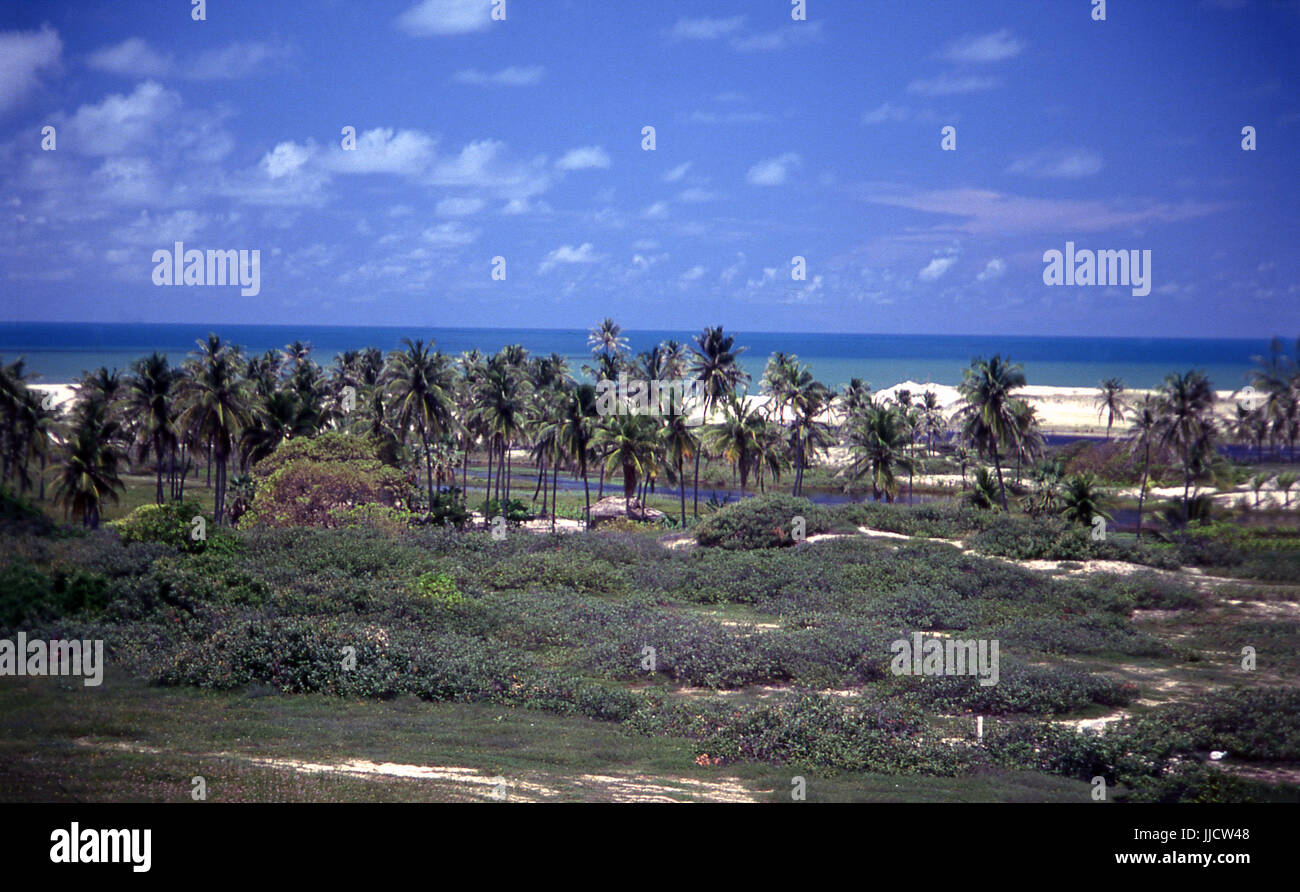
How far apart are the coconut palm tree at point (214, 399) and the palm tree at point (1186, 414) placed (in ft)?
150

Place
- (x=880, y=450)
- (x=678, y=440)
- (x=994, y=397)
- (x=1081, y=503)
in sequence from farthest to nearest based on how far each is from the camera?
(x=678, y=440), (x=880, y=450), (x=994, y=397), (x=1081, y=503)

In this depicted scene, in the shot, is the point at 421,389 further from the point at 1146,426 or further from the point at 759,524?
the point at 1146,426

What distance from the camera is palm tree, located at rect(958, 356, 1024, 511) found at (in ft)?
172

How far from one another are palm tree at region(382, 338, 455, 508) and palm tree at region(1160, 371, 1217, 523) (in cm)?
3905

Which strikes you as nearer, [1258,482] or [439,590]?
[1258,482]

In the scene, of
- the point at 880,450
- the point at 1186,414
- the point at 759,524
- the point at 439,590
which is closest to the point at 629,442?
the point at 880,450

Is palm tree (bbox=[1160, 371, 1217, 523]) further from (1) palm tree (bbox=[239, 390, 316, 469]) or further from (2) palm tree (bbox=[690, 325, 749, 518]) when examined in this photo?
(1) palm tree (bbox=[239, 390, 316, 469])

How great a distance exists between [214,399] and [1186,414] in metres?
48.8

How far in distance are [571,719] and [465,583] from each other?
12.8m

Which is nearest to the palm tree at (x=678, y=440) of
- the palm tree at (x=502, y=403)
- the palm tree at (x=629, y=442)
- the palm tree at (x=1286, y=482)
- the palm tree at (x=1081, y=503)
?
the palm tree at (x=629, y=442)

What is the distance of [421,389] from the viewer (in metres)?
52.4

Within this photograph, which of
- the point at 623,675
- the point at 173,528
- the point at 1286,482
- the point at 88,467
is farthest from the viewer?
the point at 88,467

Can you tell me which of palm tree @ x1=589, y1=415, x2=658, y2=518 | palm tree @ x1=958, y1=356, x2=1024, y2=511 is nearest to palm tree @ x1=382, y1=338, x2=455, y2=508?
palm tree @ x1=589, y1=415, x2=658, y2=518
